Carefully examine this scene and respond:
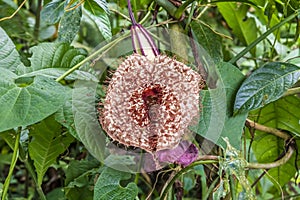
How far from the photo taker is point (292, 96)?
2.26 ft

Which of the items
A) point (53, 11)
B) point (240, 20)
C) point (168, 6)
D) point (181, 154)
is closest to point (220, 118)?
point (181, 154)

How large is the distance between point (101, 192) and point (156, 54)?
18 centimetres

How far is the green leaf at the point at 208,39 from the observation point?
67cm

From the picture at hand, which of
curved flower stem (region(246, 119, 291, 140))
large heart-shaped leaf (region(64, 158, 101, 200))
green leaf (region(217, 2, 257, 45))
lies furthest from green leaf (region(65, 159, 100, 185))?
green leaf (region(217, 2, 257, 45))

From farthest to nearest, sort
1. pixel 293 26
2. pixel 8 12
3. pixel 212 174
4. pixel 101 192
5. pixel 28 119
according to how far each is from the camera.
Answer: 1. pixel 293 26
2. pixel 8 12
3. pixel 212 174
4. pixel 101 192
5. pixel 28 119

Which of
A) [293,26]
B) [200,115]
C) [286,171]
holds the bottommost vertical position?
[286,171]

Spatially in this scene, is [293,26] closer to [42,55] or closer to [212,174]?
[212,174]

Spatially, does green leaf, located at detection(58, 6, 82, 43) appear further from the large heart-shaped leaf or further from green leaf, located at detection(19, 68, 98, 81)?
the large heart-shaped leaf

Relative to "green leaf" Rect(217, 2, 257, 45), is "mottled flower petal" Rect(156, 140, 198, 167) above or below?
below

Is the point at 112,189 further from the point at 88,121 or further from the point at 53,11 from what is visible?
the point at 53,11

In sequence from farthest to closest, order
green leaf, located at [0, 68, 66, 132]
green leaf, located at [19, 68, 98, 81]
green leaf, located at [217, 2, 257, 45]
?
1. green leaf, located at [217, 2, 257, 45]
2. green leaf, located at [19, 68, 98, 81]
3. green leaf, located at [0, 68, 66, 132]

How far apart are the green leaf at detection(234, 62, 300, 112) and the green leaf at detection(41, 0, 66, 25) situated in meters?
0.26

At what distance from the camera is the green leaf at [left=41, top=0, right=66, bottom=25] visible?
25.3 inches

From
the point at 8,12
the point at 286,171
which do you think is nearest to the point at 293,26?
the point at 286,171
